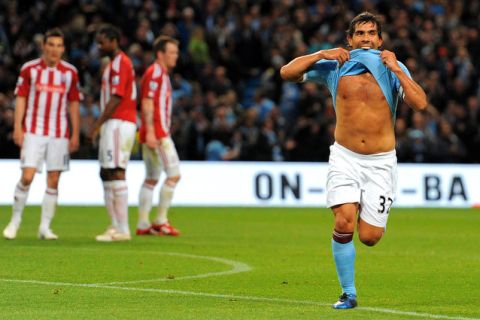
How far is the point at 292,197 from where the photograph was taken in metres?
23.1

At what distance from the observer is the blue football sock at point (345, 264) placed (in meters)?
8.42

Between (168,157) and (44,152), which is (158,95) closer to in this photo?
(168,157)

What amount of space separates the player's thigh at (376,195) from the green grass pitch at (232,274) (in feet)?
2.07

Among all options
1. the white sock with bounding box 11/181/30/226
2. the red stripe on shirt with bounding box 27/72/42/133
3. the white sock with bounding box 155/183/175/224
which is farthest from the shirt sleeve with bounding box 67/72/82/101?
the white sock with bounding box 155/183/175/224

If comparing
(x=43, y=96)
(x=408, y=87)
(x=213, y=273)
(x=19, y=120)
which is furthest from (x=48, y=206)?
(x=408, y=87)

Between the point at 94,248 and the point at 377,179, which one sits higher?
the point at 377,179

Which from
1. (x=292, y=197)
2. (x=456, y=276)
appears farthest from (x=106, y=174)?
(x=292, y=197)

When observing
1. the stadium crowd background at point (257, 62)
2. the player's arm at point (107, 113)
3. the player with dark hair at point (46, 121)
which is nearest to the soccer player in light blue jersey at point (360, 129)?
the player's arm at point (107, 113)

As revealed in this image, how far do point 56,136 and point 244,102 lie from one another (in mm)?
14210

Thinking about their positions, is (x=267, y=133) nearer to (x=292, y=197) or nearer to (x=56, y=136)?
(x=292, y=197)

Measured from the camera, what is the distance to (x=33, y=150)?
14078 mm

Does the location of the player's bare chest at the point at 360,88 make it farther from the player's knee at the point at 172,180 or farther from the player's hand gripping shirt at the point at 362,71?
the player's knee at the point at 172,180

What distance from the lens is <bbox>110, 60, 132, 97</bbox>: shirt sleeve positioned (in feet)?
46.8

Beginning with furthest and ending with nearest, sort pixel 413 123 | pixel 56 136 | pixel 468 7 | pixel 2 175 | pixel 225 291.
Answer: pixel 468 7
pixel 413 123
pixel 2 175
pixel 56 136
pixel 225 291
